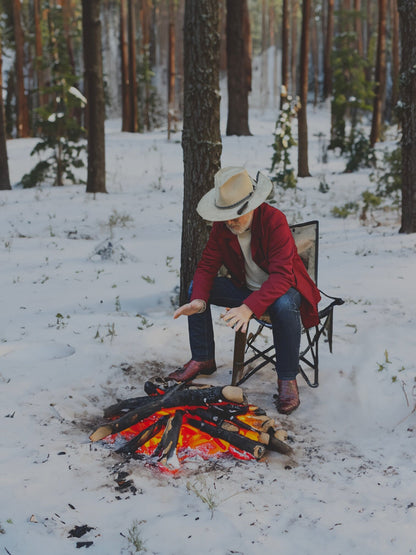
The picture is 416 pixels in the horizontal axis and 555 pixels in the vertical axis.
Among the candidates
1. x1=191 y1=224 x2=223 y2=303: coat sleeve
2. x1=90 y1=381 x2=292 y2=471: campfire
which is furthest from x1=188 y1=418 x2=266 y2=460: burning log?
x1=191 y1=224 x2=223 y2=303: coat sleeve

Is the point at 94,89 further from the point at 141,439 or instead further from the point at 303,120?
the point at 141,439

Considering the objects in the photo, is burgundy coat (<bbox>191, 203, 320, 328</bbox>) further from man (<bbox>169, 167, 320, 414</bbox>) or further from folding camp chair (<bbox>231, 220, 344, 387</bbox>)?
folding camp chair (<bbox>231, 220, 344, 387</bbox>)

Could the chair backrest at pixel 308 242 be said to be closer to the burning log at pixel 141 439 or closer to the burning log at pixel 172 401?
the burning log at pixel 172 401

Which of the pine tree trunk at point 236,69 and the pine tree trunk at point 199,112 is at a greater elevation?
the pine tree trunk at point 236,69

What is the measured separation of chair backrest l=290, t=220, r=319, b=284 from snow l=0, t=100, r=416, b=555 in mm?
740

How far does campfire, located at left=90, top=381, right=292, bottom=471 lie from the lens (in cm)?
296

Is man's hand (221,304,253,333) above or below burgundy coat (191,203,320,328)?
below

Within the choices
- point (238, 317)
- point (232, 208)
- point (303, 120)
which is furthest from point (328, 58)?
point (238, 317)

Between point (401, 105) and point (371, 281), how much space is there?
2.88 meters

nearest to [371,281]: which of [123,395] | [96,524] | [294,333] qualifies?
[294,333]

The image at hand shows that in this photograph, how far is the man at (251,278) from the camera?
3.38 m

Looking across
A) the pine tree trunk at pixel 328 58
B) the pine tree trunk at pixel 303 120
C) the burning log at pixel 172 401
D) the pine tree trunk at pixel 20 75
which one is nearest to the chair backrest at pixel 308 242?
the burning log at pixel 172 401

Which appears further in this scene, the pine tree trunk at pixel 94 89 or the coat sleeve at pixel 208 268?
the pine tree trunk at pixel 94 89

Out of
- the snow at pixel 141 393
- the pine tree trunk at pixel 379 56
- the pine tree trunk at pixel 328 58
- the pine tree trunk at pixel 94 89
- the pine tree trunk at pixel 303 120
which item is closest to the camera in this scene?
the snow at pixel 141 393
